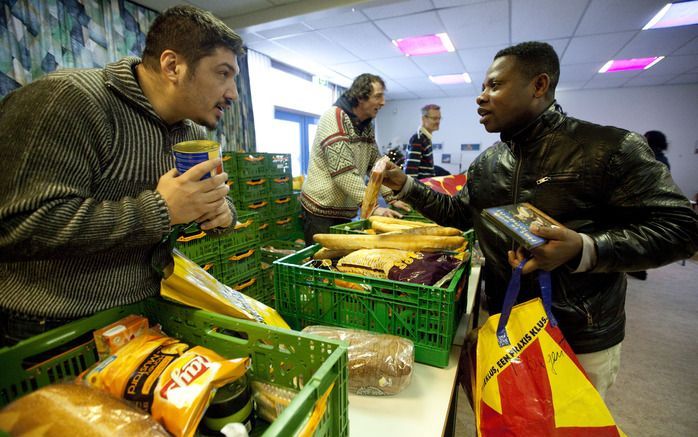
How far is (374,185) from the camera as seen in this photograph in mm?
1442

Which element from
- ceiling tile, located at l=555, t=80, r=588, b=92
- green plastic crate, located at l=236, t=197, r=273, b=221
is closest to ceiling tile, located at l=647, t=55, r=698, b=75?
ceiling tile, located at l=555, t=80, r=588, b=92

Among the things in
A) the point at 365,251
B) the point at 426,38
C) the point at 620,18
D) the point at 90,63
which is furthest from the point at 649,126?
the point at 90,63

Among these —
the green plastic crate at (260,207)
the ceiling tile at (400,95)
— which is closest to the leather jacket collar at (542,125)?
the green plastic crate at (260,207)

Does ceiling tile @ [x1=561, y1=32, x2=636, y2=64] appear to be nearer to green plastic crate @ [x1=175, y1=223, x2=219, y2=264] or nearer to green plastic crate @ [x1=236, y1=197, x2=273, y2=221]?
green plastic crate @ [x1=236, y1=197, x2=273, y2=221]

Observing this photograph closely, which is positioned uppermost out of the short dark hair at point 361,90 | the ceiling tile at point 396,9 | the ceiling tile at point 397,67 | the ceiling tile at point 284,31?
the ceiling tile at point 397,67

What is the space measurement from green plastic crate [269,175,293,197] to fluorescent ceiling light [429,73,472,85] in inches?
155

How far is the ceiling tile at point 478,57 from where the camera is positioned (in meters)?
4.50

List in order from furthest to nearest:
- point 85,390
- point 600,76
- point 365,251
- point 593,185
Answer: point 600,76 → point 365,251 → point 593,185 → point 85,390

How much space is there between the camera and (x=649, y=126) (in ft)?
22.7

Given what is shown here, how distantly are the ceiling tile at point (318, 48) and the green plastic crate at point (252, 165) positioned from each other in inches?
70.9

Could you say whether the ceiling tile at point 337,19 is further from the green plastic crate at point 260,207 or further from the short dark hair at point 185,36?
the short dark hair at point 185,36

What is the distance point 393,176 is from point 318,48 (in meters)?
3.83

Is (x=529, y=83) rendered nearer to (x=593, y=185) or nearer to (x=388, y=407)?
(x=593, y=185)

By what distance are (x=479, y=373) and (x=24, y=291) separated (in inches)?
41.5
